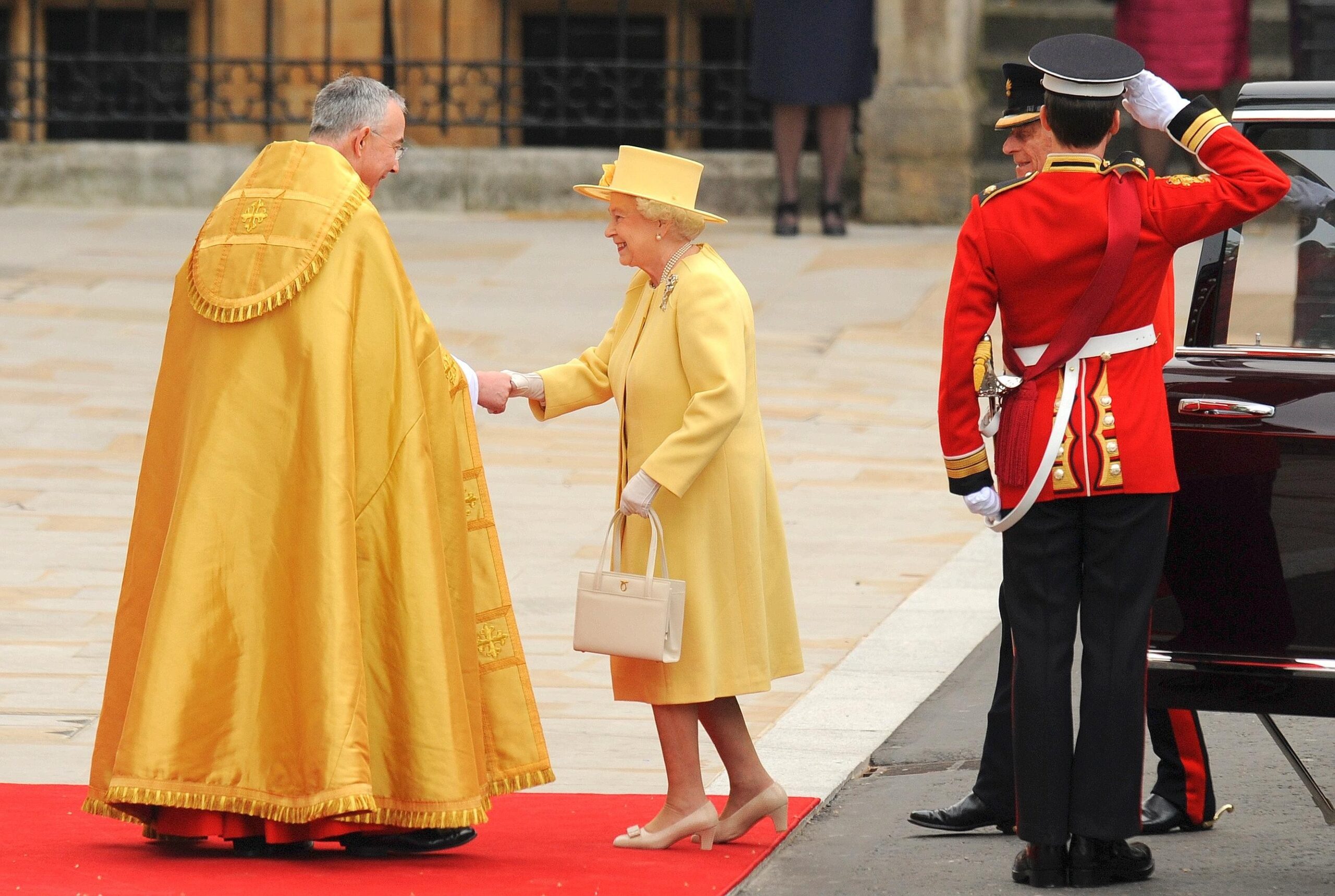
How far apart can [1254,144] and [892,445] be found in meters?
5.28

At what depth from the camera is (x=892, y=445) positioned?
10.2m

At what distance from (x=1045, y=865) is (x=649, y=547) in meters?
1.09

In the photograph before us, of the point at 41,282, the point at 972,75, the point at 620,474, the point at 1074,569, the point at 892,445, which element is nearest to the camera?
the point at 1074,569

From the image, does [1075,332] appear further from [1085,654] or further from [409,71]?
[409,71]

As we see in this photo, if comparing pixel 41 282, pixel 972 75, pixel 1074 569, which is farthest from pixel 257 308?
pixel 972 75

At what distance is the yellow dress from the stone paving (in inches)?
39.7

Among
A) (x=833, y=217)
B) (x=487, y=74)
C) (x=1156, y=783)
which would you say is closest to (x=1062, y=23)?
(x=833, y=217)

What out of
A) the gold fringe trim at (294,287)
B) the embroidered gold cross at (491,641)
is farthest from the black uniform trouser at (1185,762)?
the gold fringe trim at (294,287)

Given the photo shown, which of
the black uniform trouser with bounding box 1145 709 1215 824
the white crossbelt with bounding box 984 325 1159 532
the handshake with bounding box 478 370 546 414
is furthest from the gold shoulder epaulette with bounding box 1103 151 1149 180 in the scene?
the handshake with bounding box 478 370 546 414

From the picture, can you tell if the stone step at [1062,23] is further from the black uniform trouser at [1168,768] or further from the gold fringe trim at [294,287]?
the gold fringe trim at [294,287]

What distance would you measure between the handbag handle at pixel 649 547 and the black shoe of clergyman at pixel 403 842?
0.64 metres

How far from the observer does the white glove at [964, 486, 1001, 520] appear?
15.3 ft

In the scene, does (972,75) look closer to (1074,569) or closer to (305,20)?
(305,20)

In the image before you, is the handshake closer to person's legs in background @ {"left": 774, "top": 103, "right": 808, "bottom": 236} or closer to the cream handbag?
the cream handbag
